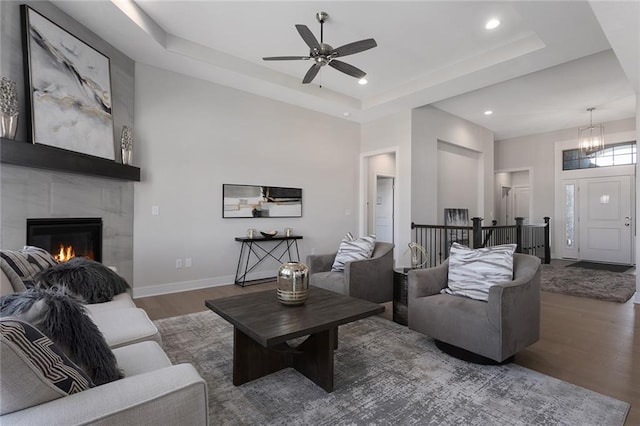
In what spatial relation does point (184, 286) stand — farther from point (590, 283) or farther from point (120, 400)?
point (590, 283)

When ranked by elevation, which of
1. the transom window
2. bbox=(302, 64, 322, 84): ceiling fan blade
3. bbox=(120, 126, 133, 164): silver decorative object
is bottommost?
bbox=(120, 126, 133, 164): silver decorative object

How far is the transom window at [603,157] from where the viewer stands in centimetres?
664

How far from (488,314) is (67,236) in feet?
13.3

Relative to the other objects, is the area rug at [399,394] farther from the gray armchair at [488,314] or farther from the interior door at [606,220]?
the interior door at [606,220]

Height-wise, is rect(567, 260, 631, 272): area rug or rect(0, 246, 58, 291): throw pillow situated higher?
rect(0, 246, 58, 291): throw pillow

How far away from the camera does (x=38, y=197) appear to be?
3039 mm

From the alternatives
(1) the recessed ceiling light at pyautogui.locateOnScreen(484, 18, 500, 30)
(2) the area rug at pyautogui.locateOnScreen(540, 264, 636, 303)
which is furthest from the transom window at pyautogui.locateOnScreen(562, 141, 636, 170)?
(1) the recessed ceiling light at pyautogui.locateOnScreen(484, 18, 500, 30)

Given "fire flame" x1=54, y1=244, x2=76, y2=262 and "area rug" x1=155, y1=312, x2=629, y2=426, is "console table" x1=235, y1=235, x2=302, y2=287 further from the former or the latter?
"area rug" x1=155, y1=312, x2=629, y2=426

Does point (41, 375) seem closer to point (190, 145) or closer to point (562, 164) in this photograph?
point (190, 145)

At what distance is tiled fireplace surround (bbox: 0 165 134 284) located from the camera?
281cm

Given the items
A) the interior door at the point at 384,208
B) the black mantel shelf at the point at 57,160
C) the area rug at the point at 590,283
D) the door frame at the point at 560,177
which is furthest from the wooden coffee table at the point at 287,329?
the door frame at the point at 560,177

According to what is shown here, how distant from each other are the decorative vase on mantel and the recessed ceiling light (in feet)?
15.1

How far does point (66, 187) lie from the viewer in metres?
3.29

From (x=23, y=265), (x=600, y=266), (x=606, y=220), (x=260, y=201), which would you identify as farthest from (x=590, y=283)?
(x=23, y=265)
